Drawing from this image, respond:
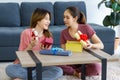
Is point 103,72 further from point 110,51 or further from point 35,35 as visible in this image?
point 110,51

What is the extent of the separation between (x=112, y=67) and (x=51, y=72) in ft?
3.41

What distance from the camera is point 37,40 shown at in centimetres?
249

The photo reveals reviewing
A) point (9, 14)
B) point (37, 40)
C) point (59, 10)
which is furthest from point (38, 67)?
point (59, 10)

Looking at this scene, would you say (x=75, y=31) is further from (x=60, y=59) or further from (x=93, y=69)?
(x=60, y=59)

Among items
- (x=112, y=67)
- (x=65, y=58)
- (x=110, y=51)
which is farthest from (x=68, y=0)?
(x=65, y=58)

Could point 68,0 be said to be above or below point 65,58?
above

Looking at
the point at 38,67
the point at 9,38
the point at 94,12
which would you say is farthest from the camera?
the point at 94,12

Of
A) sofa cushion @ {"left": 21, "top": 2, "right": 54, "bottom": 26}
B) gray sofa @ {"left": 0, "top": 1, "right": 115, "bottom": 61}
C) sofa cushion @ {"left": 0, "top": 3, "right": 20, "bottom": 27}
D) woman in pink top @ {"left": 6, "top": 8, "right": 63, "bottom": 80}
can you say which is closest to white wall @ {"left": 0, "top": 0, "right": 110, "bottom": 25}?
gray sofa @ {"left": 0, "top": 1, "right": 115, "bottom": 61}

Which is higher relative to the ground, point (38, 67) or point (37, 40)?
point (37, 40)

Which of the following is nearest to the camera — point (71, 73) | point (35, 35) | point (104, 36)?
point (35, 35)

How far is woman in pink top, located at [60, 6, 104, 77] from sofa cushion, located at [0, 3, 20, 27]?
142 cm

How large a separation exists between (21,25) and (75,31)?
5.50 feet

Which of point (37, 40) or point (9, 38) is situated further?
point (9, 38)

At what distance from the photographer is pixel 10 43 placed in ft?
12.0
